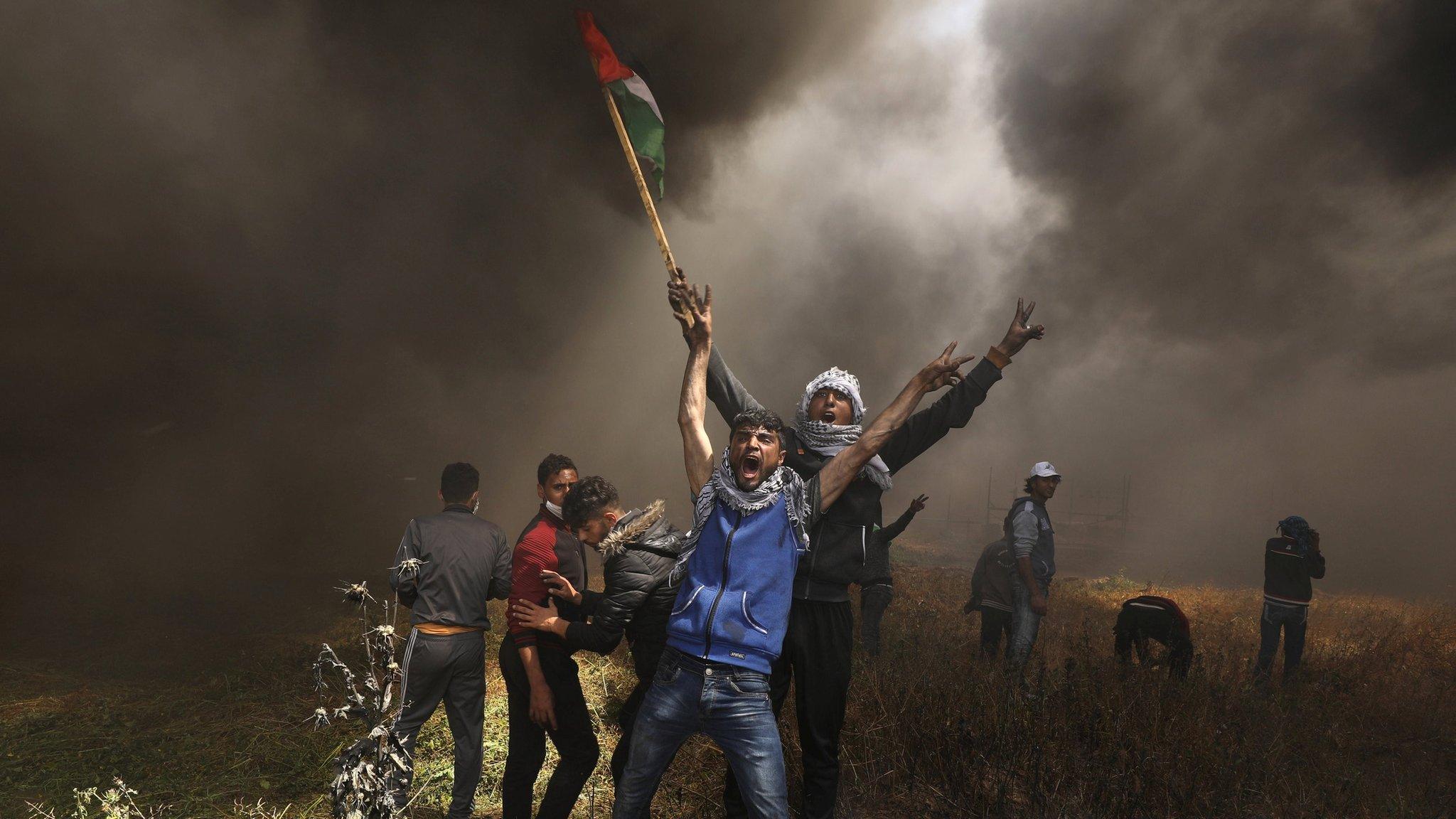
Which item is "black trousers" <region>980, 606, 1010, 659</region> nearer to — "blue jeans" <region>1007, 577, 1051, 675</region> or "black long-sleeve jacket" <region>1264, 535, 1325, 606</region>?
"blue jeans" <region>1007, 577, 1051, 675</region>

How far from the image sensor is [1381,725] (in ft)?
17.8

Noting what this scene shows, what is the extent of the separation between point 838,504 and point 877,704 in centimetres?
218

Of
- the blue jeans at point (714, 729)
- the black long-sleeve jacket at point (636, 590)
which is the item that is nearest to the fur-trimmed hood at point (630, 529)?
the black long-sleeve jacket at point (636, 590)

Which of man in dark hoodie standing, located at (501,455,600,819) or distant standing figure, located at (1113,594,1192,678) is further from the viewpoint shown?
distant standing figure, located at (1113,594,1192,678)

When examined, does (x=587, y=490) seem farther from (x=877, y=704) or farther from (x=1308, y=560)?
(x=1308, y=560)

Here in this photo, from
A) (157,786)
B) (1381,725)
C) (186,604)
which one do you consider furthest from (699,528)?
(186,604)

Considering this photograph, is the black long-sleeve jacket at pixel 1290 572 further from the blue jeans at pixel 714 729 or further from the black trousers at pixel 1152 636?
the blue jeans at pixel 714 729

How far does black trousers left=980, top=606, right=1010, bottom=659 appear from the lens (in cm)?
598

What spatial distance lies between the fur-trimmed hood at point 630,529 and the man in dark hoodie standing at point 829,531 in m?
0.50

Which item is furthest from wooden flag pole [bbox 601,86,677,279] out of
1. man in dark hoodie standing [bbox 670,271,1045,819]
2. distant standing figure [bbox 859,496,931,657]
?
distant standing figure [bbox 859,496,931,657]

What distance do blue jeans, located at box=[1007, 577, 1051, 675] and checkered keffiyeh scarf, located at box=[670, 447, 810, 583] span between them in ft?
13.3

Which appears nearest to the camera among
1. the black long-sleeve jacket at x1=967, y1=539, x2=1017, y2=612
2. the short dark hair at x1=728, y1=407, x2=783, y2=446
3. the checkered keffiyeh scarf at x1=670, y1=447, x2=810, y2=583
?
the checkered keffiyeh scarf at x1=670, y1=447, x2=810, y2=583

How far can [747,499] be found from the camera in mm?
2244

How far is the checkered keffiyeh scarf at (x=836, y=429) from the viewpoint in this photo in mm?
2902
